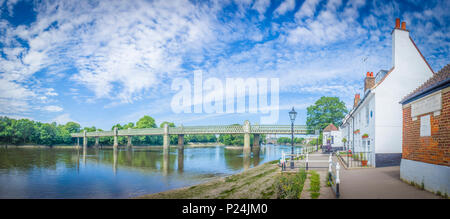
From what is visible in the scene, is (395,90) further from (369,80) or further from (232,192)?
(232,192)

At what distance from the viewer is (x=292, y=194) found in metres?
10.5

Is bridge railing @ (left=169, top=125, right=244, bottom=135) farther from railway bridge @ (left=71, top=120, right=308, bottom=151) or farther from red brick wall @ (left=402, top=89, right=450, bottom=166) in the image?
red brick wall @ (left=402, top=89, right=450, bottom=166)

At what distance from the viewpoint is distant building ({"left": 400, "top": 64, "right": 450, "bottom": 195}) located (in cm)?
909

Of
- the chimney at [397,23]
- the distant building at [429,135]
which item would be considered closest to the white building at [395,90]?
the chimney at [397,23]

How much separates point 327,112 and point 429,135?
53909mm

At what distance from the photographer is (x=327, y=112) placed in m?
61.8

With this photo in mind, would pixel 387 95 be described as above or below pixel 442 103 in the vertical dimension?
above

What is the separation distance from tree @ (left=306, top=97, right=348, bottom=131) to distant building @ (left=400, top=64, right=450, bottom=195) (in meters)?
49.8

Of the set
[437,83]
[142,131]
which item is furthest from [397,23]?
[142,131]

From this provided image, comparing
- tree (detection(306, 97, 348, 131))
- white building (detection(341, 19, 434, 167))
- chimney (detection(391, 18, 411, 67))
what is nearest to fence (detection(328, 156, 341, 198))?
white building (detection(341, 19, 434, 167))
